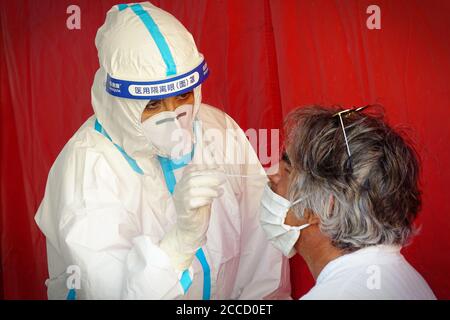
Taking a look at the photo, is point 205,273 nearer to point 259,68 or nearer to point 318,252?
point 318,252

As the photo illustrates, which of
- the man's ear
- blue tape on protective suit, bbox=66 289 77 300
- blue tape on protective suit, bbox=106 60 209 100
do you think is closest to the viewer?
the man's ear

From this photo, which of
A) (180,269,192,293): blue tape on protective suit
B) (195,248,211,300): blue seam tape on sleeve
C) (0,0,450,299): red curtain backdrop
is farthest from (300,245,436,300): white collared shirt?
(0,0,450,299): red curtain backdrop

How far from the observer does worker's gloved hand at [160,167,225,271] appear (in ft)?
5.76

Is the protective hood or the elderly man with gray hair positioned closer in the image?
the elderly man with gray hair

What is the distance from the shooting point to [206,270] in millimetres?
2102

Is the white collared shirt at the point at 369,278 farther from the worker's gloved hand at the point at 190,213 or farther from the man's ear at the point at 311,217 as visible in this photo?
the worker's gloved hand at the point at 190,213

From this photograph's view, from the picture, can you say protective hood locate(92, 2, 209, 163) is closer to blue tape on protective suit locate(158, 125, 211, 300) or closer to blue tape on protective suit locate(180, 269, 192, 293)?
blue tape on protective suit locate(158, 125, 211, 300)

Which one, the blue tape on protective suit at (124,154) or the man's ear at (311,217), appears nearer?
the man's ear at (311,217)

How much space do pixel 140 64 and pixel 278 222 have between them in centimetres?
49

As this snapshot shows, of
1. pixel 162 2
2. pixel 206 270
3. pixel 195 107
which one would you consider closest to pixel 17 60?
pixel 162 2

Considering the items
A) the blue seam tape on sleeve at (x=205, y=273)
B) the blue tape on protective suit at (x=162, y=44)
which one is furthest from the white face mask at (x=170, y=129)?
the blue seam tape on sleeve at (x=205, y=273)

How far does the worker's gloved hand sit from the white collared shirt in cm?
30

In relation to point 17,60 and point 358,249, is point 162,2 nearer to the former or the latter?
point 17,60

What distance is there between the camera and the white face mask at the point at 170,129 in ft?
6.44
